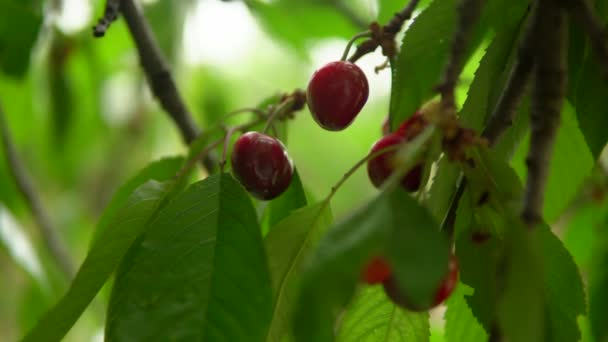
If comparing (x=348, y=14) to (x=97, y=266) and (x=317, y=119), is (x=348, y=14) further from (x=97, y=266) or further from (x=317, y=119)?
(x=97, y=266)

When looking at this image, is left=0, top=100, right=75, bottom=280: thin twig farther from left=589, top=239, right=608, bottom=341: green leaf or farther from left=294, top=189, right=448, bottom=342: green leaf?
left=294, top=189, right=448, bottom=342: green leaf

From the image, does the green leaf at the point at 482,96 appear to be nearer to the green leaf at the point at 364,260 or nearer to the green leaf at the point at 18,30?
the green leaf at the point at 364,260

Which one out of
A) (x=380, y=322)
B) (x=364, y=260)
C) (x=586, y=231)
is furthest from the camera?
(x=586, y=231)

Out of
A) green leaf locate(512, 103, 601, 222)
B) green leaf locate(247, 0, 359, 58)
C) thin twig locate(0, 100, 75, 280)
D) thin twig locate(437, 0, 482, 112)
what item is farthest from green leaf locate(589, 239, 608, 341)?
thin twig locate(0, 100, 75, 280)

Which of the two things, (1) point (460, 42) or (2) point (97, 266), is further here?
(2) point (97, 266)

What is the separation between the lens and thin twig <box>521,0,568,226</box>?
425 millimetres

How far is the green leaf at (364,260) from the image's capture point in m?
0.38

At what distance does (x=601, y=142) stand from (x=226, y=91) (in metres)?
1.15

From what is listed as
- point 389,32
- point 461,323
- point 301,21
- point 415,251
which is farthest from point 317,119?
point 301,21

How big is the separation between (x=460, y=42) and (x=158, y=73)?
62 centimetres

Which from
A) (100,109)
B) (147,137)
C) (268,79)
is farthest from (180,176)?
(268,79)

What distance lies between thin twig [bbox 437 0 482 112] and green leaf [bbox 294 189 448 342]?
7 centimetres

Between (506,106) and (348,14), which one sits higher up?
(506,106)

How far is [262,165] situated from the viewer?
2.18 feet
